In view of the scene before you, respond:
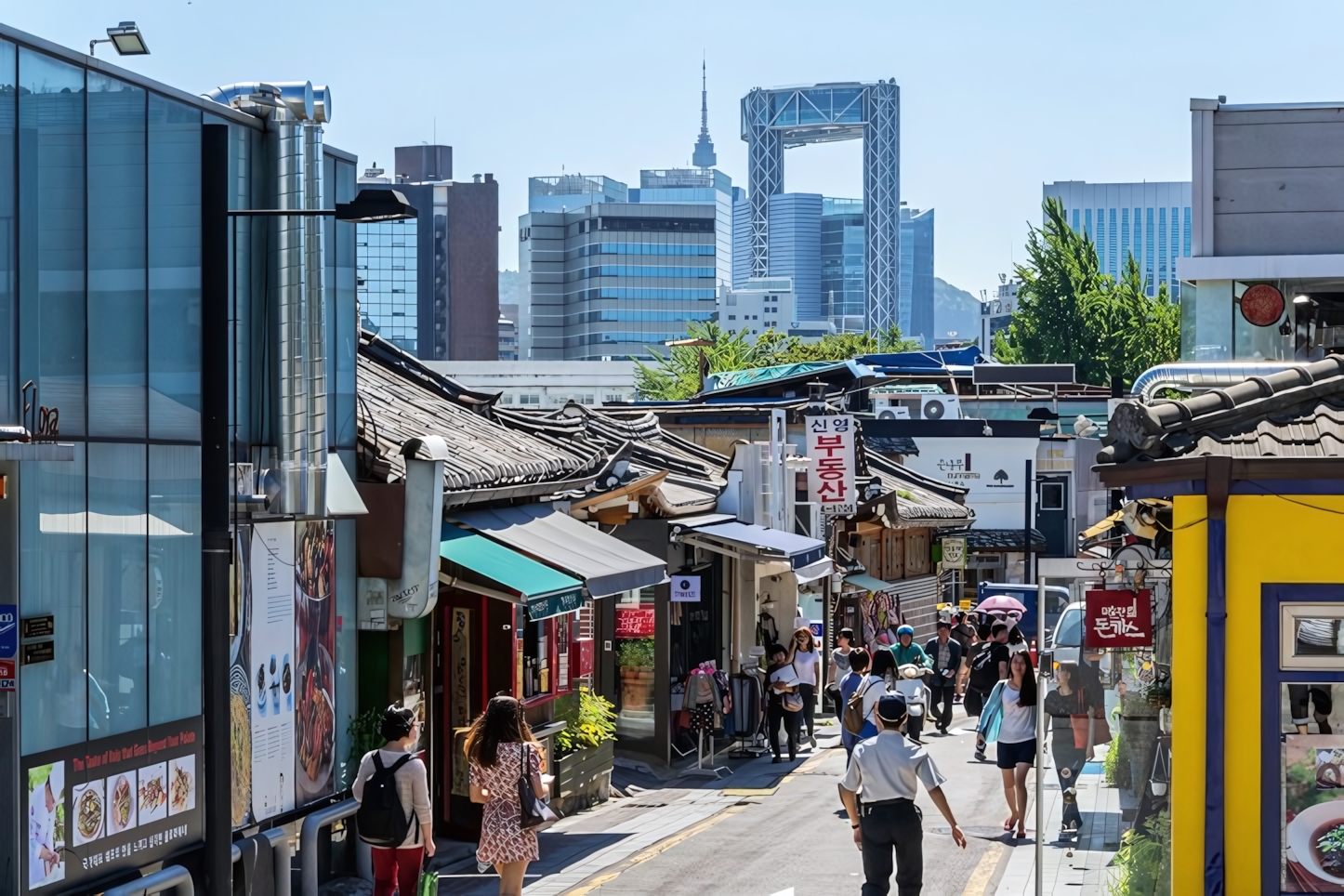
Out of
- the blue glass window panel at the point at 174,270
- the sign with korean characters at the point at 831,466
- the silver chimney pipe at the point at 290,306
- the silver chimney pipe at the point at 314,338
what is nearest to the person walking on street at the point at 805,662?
the sign with korean characters at the point at 831,466

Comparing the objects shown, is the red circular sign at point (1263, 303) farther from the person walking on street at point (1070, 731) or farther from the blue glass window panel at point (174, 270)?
the blue glass window panel at point (174, 270)

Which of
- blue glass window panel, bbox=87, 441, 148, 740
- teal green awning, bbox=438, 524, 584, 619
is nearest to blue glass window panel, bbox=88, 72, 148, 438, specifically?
blue glass window panel, bbox=87, 441, 148, 740

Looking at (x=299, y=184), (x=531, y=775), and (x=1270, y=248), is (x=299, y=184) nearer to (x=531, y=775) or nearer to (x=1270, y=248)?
(x=531, y=775)

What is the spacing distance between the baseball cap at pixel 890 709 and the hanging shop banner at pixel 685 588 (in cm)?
1150

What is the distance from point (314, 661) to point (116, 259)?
420cm

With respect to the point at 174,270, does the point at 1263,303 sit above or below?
above

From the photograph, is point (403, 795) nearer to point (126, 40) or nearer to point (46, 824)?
point (46, 824)

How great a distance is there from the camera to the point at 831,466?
29.8 m

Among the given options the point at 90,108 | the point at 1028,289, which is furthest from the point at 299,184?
the point at 1028,289

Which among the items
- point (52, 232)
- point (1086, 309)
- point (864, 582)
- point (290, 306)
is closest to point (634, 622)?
point (290, 306)

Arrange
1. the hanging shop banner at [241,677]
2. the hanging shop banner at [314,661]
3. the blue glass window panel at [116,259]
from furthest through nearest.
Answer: the hanging shop banner at [314,661]
the hanging shop banner at [241,677]
the blue glass window panel at [116,259]

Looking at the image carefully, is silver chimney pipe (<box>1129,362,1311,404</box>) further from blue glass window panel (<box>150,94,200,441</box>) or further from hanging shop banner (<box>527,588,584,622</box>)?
blue glass window panel (<box>150,94,200,441</box>)

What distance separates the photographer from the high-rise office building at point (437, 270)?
571ft

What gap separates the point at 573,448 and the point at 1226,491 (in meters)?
11.4
